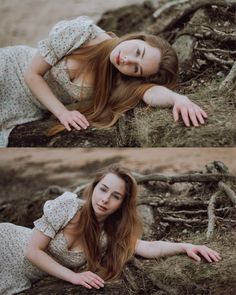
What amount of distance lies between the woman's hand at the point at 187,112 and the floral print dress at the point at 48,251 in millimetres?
308

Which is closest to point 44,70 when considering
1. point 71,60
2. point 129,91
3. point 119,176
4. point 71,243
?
point 71,60

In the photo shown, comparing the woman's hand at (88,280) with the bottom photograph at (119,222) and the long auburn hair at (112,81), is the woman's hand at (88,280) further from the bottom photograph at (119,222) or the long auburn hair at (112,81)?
the long auburn hair at (112,81)

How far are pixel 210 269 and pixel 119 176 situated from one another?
0.30 metres

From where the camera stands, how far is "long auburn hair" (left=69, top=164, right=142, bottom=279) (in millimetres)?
1562

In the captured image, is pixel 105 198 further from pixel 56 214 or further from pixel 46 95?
pixel 46 95

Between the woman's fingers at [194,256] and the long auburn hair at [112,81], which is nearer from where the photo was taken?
the woman's fingers at [194,256]

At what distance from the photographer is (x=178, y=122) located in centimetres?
161

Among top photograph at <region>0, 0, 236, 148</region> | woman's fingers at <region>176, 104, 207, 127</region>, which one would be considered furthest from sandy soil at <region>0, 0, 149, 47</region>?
woman's fingers at <region>176, 104, 207, 127</region>

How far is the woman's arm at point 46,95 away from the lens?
1.66 m

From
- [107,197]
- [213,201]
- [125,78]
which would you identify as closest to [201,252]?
[213,201]

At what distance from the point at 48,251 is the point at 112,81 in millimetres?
437

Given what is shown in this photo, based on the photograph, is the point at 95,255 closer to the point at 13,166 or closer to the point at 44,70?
the point at 13,166

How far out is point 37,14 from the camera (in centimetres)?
181

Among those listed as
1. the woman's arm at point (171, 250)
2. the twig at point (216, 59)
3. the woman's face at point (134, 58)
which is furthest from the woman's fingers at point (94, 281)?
the twig at point (216, 59)
